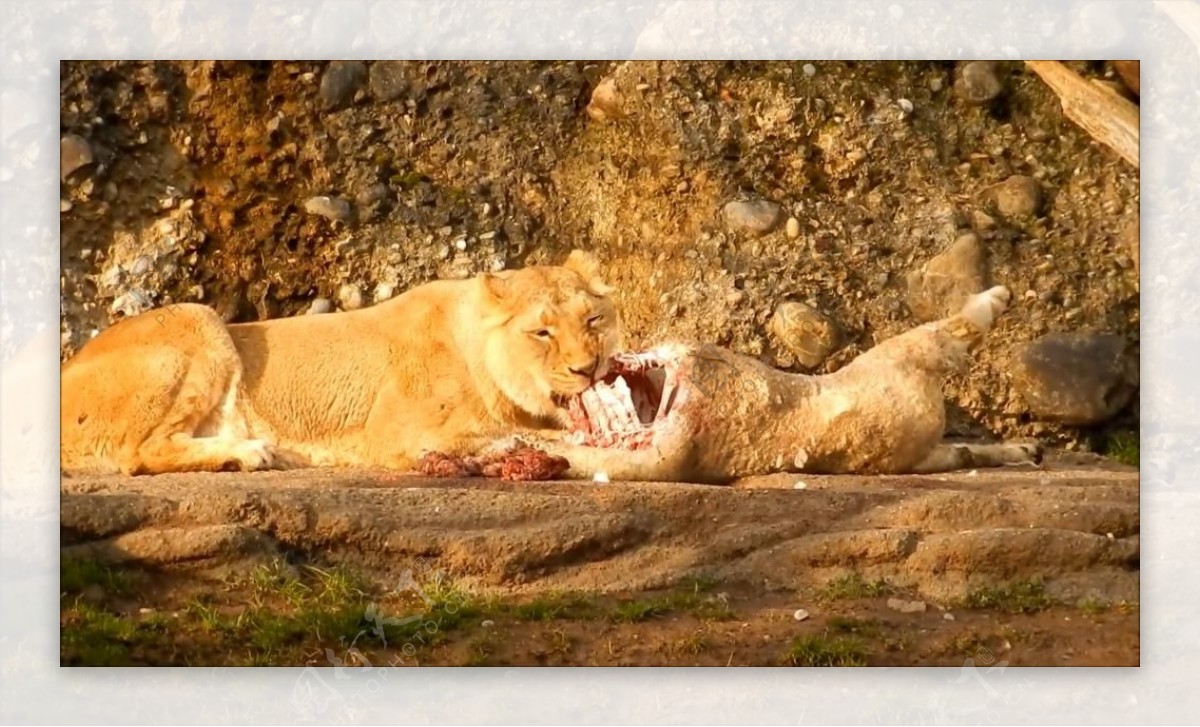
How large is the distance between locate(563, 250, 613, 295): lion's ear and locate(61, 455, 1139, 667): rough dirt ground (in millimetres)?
776

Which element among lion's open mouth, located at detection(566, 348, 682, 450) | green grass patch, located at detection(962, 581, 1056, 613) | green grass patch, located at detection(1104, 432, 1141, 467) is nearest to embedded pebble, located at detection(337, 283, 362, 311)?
lion's open mouth, located at detection(566, 348, 682, 450)

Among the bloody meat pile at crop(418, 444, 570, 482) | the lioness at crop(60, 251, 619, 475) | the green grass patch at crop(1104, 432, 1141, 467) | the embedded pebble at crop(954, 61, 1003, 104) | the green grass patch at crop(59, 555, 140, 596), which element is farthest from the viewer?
the embedded pebble at crop(954, 61, 1003, 104)

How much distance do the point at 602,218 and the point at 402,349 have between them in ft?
2.69

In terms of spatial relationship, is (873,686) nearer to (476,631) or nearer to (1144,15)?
(476,631)

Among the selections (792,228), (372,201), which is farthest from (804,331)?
Result: (372,201)

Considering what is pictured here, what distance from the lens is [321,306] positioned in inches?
293

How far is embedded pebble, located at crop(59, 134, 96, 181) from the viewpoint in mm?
7164

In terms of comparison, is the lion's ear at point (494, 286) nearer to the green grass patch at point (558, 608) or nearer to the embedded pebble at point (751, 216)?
the embedded pebble at point (751, 216)

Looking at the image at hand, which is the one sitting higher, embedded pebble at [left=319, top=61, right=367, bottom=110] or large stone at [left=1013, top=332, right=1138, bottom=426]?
embedded pebble at [left=319, top=61, right=367, bottom=110]

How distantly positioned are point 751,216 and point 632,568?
1359 mm

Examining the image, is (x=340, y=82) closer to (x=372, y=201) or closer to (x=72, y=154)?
(x=372, y=201)

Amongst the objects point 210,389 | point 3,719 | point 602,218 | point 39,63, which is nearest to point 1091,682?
point 602,218

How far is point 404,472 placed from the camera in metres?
7.10

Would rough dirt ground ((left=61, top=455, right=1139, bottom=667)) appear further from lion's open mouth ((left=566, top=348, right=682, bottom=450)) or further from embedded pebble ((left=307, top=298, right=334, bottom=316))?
embedded pebble ((left=307, top=298, right=334, bottom=316))
